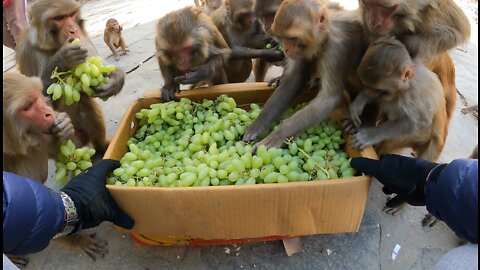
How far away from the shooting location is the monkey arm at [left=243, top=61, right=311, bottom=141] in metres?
2.91

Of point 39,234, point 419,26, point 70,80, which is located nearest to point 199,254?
point 39,234

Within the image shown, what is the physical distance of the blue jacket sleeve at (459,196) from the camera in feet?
6.03

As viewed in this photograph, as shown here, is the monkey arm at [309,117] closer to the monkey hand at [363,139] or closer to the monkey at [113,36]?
the monkey hand at [363,139]

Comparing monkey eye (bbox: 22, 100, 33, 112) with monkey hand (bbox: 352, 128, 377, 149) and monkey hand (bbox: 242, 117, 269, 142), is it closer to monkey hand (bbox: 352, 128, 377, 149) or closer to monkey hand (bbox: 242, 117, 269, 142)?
monkey hand (bbox: 242, 117, 269, 142)

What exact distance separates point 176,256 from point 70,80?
148 centimetres

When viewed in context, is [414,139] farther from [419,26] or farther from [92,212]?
[92,212]

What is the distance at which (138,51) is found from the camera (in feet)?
21.2

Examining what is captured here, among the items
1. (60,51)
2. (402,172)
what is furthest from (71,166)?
(402,172)

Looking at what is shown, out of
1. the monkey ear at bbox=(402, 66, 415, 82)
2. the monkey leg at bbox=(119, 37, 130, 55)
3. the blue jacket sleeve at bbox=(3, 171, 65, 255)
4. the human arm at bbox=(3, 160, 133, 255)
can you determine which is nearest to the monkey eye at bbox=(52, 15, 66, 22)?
the human arm at bbox=(3, 160, 133, 255)

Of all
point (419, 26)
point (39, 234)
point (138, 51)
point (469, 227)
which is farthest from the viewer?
point (138, 51)

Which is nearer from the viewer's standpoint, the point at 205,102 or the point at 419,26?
the point at 419,26

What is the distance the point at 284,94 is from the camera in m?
3.01

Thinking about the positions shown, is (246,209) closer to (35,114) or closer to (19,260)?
(35,114)

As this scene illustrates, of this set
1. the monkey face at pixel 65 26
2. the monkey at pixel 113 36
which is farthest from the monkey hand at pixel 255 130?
the monkey at pixel 113 36
